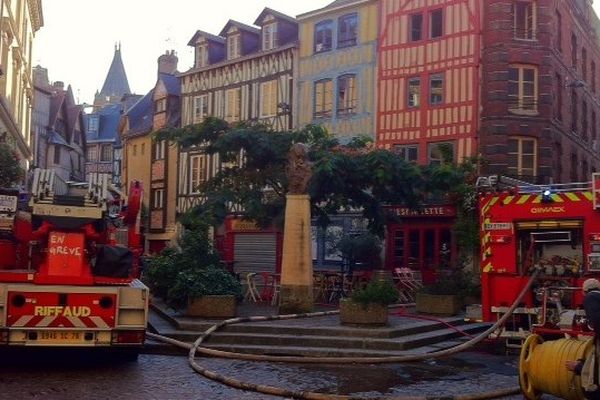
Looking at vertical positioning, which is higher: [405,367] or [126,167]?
[126,167]

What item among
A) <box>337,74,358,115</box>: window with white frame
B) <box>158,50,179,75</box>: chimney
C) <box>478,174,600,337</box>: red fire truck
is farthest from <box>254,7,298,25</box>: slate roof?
<box>478,174,600,337</box>: red fire truck

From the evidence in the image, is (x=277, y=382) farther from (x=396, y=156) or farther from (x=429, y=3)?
(x=429, y=3)

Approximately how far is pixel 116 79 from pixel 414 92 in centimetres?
6910

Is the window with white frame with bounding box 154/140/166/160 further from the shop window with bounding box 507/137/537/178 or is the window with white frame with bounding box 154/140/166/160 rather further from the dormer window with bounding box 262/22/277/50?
the shop window with bounding box 507/137/537/178

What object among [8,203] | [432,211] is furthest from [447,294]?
[432,211]

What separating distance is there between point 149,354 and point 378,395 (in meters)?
4.14

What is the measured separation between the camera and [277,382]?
29.1 ft

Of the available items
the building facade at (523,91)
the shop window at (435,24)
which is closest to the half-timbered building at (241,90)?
the shop window at (435,24)

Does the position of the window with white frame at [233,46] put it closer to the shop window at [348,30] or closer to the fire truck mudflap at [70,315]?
the shop window at [348,30]

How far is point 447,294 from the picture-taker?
15.2 m

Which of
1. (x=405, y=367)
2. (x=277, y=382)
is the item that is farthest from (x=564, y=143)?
(x=277, y=382)

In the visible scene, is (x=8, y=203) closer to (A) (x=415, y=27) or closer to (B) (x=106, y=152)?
(A) (x=415, y=27)

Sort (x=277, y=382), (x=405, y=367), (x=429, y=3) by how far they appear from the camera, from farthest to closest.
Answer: (x=429, y=3)
(x=405, y=367)
(x=277, y=382)

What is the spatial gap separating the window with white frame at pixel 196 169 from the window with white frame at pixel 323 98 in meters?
6.64
